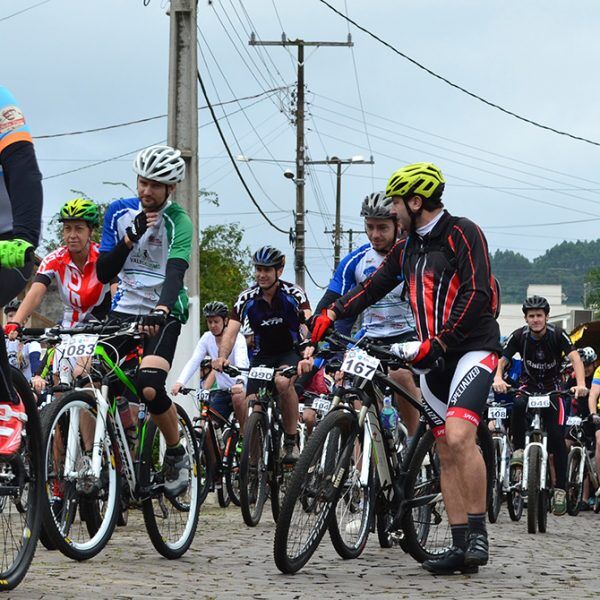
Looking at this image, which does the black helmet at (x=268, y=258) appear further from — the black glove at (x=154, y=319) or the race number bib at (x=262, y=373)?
the black glove at (x=154, y=319)

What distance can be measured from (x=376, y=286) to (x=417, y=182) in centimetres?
72

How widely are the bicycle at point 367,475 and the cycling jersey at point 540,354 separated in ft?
16.4

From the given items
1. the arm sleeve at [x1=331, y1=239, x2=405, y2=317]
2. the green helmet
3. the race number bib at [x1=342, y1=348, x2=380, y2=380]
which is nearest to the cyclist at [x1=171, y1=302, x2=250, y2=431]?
the green helmet

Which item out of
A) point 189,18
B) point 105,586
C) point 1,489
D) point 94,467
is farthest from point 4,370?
point 189,18

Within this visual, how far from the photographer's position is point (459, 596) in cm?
657

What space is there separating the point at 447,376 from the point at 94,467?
196 cm

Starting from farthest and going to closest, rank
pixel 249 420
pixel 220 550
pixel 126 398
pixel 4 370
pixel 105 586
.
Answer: pixel 249 420 < pixel 220 550 < pixel 126 398 < pixel 105 586 < pixel 4 370

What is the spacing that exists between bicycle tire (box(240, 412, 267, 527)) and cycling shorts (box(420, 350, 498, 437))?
3.27 metres

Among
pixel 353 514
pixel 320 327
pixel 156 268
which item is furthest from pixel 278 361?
pixel 353 514

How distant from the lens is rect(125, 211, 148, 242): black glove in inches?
323

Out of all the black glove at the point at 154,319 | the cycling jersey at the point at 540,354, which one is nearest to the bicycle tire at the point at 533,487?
the cycling jersey at the point at 540,354

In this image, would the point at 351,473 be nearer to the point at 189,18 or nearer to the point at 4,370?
the point at 4,370

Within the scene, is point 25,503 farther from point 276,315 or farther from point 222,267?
point 222,267

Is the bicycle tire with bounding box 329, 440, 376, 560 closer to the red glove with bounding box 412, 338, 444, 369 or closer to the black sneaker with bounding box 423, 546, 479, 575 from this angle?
the black sneaker with bounding box 423, 546, 479, 575
